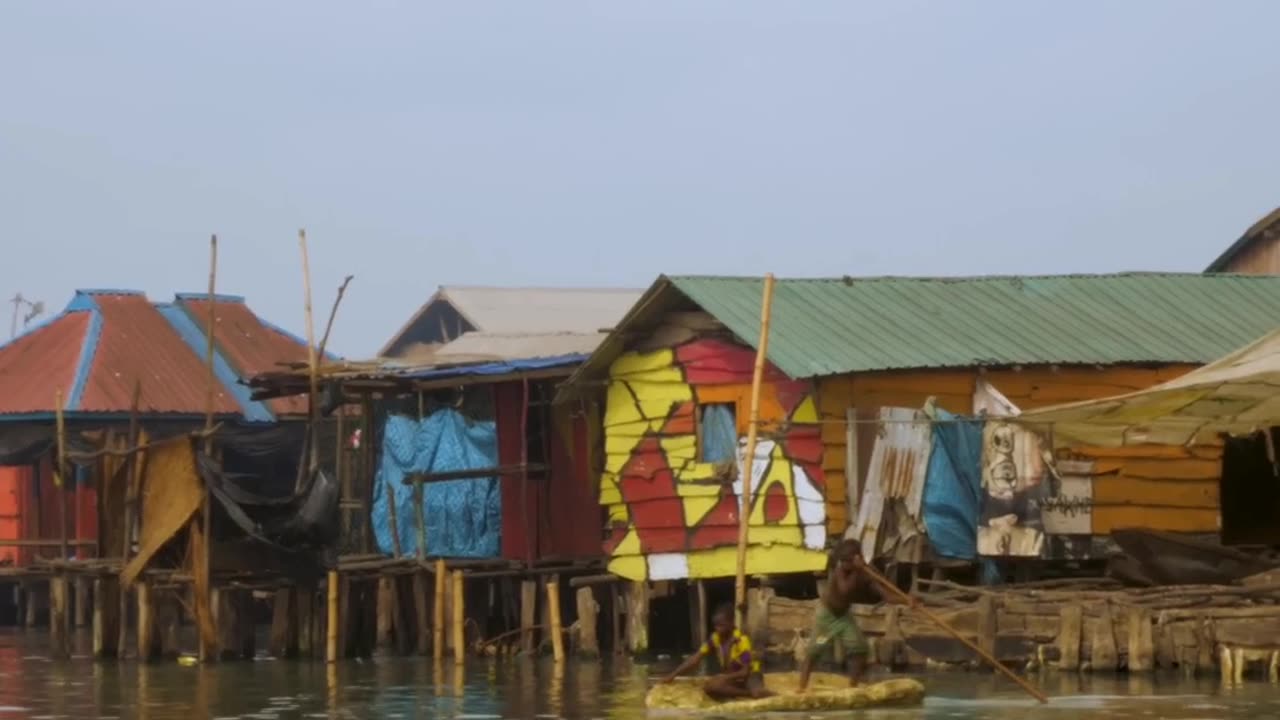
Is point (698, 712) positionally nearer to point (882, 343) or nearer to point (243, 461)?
point (882, 343)

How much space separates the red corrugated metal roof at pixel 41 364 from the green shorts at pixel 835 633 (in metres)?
20.1

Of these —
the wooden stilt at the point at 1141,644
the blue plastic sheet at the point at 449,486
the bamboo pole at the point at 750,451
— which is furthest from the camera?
the blue plastic sheet at the point at 449,486

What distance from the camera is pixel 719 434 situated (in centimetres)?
2853

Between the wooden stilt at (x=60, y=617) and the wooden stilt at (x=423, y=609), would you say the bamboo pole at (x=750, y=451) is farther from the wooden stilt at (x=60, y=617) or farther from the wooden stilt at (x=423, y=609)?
the wooden stilt at (x=60, y=617)

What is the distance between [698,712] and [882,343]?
760cm

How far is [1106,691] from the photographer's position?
2195 centimetres

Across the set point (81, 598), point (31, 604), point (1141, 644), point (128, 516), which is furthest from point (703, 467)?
point (31, 604)

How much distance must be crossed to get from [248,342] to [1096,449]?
60.0ft

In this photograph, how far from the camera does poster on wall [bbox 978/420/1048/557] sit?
2672 cm

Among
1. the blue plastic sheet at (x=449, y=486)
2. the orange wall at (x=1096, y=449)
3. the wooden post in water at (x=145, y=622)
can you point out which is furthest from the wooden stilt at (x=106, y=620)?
the orange wall at (x=1096, y=449)

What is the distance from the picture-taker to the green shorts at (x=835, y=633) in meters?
21.6

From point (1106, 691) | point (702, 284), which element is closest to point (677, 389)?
point (702, 284)

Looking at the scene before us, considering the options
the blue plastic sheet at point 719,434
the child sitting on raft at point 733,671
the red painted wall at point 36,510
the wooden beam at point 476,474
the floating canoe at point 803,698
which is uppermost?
the blue plastic sheet at point 719,434

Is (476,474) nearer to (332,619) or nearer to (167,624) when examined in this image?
(332,619)
